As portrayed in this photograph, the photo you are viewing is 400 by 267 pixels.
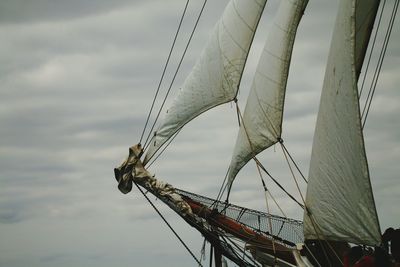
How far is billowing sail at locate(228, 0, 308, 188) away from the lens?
20.8 m

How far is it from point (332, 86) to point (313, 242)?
5.37m

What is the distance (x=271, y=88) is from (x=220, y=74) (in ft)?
5.86

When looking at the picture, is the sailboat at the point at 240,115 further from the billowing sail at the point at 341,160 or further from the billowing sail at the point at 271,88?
the billowing sail at the point at 341,160

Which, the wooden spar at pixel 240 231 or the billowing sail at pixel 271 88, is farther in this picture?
the billowing sail at pixel 271 88

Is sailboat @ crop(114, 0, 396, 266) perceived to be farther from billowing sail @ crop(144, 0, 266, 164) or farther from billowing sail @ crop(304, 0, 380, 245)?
billowing sail @ crop(304, 0, 380, 245)

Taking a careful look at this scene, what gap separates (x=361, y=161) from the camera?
1401 centimetres

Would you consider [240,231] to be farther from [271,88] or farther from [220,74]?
[220,74]

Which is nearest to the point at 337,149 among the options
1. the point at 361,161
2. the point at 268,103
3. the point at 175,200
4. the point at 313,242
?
Result: the point at 361,161

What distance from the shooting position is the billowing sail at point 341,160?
14.2 meters

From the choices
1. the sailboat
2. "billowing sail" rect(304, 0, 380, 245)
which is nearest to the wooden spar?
the sailboat

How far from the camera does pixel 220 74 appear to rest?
20859mm

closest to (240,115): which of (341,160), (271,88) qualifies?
(271,88)

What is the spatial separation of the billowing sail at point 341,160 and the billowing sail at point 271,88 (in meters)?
4.80

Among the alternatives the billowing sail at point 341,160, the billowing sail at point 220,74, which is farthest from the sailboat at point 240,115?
the billowing sail at point 341,160
